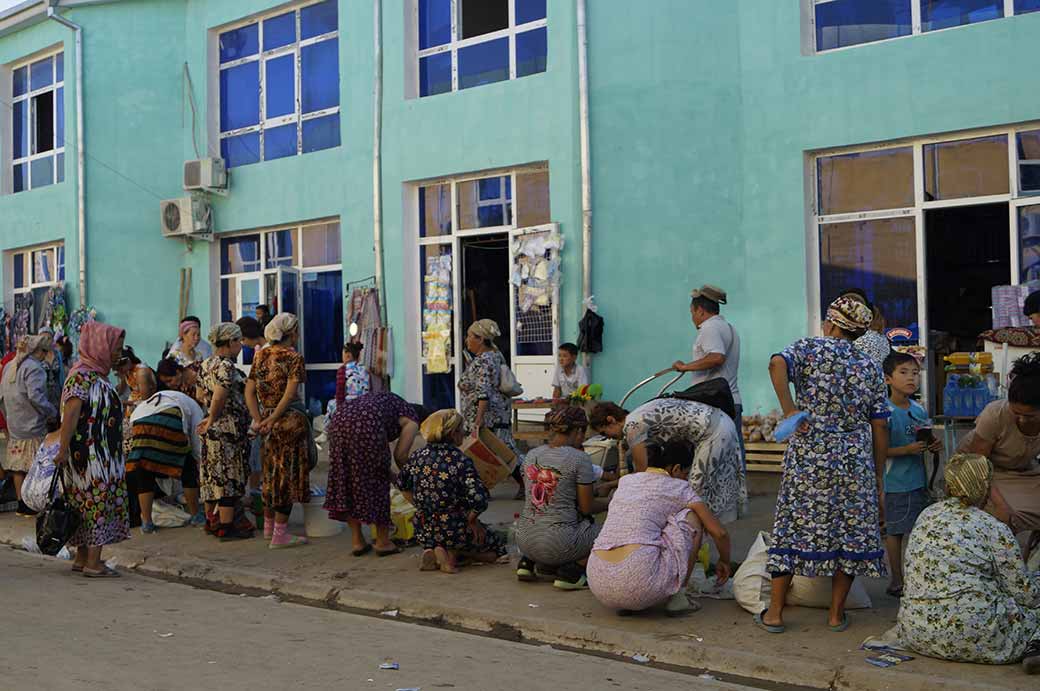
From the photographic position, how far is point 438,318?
1525cm

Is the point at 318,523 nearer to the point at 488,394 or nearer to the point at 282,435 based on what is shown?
the point at 282,435

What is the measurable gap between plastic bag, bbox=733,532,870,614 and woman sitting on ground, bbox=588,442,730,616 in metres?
0.19

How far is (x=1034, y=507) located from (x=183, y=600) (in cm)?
548

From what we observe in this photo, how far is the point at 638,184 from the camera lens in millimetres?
13234

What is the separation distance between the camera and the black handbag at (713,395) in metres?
8.70

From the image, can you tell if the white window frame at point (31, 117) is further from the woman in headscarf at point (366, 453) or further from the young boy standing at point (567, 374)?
the woman in headscarf at point (366, 453)

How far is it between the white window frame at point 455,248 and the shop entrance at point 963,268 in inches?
170

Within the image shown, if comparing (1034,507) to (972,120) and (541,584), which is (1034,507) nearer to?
(541,584)

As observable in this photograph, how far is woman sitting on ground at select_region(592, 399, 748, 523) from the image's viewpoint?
8219 millimetres

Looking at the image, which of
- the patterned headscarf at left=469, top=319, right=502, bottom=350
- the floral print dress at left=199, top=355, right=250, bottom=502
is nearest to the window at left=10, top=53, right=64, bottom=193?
the patterned headscarf at left=469, top=319, right=502, bottom=350

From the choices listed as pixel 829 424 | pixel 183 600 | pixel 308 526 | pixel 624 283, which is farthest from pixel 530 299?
pixel 829 424

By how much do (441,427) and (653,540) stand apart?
221 centimetres

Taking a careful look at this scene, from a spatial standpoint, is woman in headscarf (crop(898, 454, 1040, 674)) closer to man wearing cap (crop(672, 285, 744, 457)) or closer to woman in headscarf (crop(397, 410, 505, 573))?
man wearing cap (crop(672, 285, 744, 457))

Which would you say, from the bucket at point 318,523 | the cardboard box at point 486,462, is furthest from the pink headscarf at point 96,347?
the cardboard box at point 486,462
